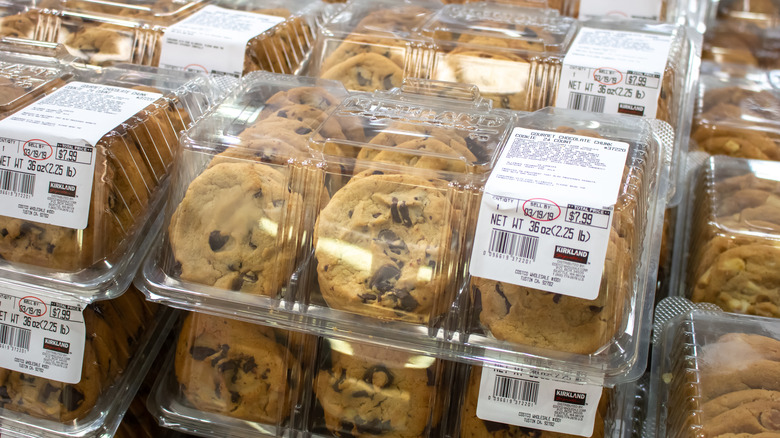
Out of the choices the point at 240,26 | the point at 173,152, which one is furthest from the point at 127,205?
the point at 240,26

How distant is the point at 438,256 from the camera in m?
1.08

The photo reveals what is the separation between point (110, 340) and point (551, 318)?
0.82 metres

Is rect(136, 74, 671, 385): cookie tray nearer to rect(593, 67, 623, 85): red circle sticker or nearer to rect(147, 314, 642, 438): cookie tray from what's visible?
rect(147, 314, 642, 438): cookie tray

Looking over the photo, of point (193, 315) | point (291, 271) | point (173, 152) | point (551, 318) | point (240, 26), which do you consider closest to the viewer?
point (551, 318)

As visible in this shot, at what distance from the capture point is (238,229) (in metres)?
1.15

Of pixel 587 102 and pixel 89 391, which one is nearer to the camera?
pixel 89 391

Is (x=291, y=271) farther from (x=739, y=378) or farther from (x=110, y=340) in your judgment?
(x=739, y=378)

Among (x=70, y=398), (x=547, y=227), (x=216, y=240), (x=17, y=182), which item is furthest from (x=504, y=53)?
(x=70, y=398)

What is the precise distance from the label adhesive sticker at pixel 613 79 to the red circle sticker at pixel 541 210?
23.9 inches

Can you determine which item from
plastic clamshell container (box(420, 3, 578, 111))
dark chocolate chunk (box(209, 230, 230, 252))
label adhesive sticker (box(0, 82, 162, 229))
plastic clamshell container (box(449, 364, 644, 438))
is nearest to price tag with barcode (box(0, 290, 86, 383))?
label adhesive sticker (box(0, 82, 162, 229))

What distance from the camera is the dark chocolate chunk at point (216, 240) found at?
115 cm
